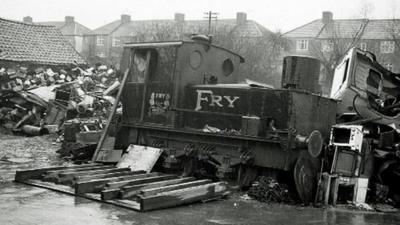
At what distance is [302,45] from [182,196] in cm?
4355

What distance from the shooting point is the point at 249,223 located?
6551 millimetres

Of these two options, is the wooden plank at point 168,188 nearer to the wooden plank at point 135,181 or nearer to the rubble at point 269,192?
the wooden plank at point 135,181

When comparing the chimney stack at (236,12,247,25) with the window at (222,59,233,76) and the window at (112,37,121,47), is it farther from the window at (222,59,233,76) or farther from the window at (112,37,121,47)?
the window at (222,59,233,76)

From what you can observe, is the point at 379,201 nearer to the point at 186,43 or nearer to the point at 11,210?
the point at 186,43

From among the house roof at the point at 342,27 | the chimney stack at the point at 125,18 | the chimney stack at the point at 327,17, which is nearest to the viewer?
the house roof at the point at 342,27

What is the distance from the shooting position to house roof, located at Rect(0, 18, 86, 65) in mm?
22391

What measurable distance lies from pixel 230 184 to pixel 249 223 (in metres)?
2.41

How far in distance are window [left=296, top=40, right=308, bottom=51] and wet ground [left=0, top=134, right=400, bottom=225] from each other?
137 ft

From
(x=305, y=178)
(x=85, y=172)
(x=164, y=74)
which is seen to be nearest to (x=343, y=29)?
(x=164, y=74)

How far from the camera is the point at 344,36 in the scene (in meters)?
43.9

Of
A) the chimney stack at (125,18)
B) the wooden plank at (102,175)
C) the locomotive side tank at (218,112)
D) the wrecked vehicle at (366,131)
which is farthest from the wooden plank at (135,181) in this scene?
the chimney stack at (125,18)

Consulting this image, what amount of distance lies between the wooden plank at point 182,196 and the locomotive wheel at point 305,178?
4.17ft

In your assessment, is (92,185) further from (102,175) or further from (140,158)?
(140,158)

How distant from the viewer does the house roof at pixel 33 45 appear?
2239cm
